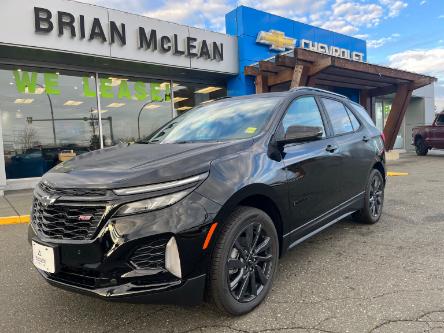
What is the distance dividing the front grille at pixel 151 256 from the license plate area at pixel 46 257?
1.73 feet

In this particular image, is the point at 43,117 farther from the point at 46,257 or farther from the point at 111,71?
the point at 46,257

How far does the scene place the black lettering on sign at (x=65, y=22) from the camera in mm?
8969

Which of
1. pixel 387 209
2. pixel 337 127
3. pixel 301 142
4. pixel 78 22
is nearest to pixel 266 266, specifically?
pixel 301 142

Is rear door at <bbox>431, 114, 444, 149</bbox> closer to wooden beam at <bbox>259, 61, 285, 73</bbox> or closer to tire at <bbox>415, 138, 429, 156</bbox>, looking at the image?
tire at <bbox>415, 138, 429, 156</bbox>

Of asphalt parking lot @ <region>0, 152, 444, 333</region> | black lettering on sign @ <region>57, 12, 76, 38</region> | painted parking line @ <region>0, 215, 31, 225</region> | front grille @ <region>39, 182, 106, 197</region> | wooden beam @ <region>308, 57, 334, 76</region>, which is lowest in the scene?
asphalt parking lot @ <region>0, 152, 444, 333</region>

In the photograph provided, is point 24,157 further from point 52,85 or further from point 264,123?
point 264,123

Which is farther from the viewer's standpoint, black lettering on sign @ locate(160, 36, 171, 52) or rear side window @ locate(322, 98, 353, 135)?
black lettering on sign @ locate(160, 36, 171, 52)

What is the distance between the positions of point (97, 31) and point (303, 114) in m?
Answer: 7.43

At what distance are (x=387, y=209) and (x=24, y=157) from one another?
860cm

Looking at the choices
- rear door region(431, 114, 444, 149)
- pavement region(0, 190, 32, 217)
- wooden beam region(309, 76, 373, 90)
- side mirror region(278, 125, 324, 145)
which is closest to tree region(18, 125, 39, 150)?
pavement region(0, 190, 32, 217)

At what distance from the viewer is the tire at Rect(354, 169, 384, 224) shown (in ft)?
16.3

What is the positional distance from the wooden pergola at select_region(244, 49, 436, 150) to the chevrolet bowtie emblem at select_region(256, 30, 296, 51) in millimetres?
1307

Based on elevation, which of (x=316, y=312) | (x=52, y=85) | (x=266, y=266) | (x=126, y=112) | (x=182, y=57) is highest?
(x=182, y=57)

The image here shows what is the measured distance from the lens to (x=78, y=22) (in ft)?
30.3
